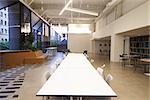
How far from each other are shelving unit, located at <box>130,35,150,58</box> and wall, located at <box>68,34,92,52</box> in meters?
12.3

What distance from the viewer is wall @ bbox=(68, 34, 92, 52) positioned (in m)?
27.4

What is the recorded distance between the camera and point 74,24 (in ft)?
90.3

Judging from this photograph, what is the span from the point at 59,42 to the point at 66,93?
28.8 m

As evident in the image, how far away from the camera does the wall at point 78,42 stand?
90.0 ft

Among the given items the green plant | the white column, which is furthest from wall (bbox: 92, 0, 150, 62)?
the green plant

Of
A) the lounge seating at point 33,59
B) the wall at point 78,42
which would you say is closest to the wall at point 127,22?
the lounge seating at point 33,59

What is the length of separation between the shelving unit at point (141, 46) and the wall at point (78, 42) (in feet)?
40.3

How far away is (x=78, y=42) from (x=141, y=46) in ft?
47.8

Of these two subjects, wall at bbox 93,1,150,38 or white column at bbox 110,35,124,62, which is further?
white column at bbox 110,35,124,62

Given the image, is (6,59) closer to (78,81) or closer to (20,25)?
(20,25)

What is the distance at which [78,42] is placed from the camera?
27547 mm

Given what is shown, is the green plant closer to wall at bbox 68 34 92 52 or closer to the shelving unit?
the shelving unit

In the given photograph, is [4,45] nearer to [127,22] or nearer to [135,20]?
[127,22]

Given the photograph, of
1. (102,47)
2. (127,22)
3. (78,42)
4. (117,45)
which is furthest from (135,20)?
(78,42)
